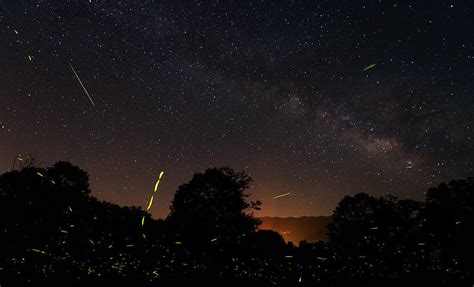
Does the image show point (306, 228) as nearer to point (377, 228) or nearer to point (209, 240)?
point (377, 228)

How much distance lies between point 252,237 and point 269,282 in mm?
8547

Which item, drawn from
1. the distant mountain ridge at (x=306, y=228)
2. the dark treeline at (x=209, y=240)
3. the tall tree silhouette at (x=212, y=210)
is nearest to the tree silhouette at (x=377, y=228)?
the dark treeline at (x=209, y=240)

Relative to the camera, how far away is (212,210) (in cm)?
2791

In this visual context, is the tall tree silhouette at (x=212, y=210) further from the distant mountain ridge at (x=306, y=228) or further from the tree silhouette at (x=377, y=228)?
the distant mountain ridge at (x=306, y=228)

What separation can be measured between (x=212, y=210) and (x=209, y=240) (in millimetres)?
2363

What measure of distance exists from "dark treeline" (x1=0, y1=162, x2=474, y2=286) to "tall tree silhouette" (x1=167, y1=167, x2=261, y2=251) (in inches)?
2.9

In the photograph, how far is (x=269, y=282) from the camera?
63.1 ft

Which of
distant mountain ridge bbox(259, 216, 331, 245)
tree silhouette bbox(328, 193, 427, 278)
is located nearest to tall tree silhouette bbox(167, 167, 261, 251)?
tree silhouette bbox(328, 193, 427, 278)

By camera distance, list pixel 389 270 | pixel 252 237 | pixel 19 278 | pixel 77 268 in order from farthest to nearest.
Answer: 1. pixel 252 237
2. pixel 389 270
3. pixel 77 268
4. pixel 19 278

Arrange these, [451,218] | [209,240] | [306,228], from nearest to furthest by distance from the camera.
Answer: [209,240]
[451,218]
[306,228]

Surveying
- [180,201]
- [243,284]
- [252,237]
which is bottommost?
[243,284]

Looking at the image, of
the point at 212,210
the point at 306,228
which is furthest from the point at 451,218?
the point at 306,228

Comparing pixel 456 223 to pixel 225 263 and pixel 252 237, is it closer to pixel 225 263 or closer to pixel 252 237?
pixel 252 237

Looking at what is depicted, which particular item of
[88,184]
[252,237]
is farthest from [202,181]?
[88,184]
